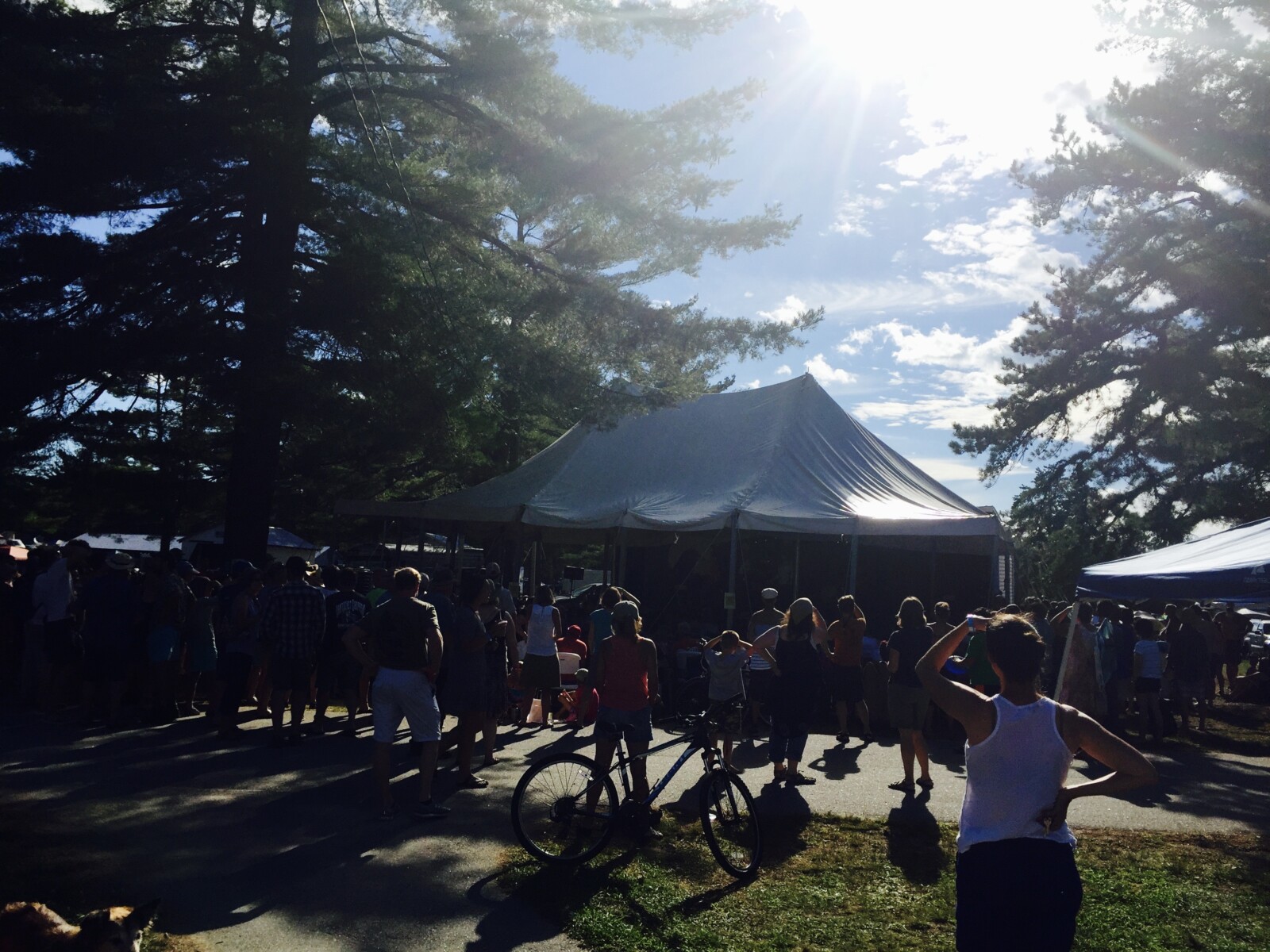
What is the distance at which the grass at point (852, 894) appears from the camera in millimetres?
5309

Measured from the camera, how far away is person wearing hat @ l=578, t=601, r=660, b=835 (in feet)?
22.8

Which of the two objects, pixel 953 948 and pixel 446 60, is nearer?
pixel 953 948

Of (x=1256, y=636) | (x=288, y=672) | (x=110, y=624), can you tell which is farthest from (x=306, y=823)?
(x=1256, y=636)

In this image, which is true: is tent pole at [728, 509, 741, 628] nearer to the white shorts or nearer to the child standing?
the child standing

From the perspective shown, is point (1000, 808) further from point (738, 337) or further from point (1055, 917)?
point (738, 337)

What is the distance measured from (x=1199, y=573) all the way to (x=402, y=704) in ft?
22.3

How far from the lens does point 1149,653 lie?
13.5 meters

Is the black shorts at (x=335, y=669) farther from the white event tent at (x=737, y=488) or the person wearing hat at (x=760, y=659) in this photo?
the white event tent at (x=737, y=488)

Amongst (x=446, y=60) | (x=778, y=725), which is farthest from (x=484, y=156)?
(x=778, y=725)

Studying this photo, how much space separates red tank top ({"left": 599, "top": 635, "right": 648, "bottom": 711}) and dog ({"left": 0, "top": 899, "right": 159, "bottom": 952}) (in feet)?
13.8

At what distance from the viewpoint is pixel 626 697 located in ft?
23.0

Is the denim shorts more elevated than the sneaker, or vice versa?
the denim shorts

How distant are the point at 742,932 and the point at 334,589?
7.79 meters

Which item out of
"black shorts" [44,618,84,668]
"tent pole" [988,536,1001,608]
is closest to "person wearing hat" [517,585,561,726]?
"black shorts" [44,618,84,668]
